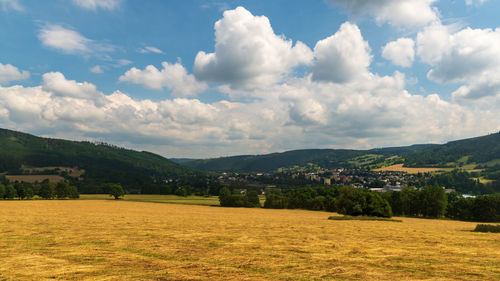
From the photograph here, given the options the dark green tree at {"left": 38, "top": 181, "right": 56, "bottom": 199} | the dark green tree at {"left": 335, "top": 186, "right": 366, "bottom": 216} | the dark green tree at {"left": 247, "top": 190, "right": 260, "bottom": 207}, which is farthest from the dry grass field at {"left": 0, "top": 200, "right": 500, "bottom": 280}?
the dark green tree at {"left": 38, "top": 181, "right": 56, "bottom": 199}

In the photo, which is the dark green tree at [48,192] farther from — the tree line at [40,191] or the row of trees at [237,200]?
the row of trees at [237,200]

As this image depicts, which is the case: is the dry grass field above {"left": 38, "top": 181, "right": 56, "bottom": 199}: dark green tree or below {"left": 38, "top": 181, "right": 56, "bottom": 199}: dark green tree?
above

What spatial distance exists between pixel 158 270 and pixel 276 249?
9.57 metres

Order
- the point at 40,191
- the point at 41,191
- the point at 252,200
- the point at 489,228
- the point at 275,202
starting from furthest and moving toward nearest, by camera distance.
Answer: the point at 40,191
the point at 41,191
the point at 252,200
the point at 275,202
the point at 489,228

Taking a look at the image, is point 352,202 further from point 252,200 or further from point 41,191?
point 41,191

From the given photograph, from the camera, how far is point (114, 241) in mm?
24391

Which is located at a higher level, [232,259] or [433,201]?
[232,259]

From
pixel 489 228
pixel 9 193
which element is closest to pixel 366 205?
pixel 489 228

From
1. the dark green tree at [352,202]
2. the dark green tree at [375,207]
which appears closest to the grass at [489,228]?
the dark green tree at [375,207]

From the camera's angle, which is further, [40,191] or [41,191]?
[40,191]

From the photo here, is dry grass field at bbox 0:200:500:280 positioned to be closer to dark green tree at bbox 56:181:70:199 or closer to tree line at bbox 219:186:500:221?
tree line at bbox 219:186:500:221

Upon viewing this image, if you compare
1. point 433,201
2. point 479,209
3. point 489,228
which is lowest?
point 479,209

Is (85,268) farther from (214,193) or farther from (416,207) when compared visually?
(214,193)

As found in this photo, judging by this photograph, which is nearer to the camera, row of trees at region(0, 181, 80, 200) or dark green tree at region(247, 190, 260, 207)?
row of trees at region(0, 181, 80, 200)
